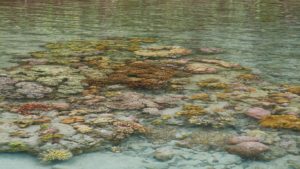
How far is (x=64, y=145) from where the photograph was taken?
8.84 metres

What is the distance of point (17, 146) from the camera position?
8.78m

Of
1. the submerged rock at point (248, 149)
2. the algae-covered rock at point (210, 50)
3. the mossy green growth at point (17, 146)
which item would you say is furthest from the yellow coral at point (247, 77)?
the mossy green growth at point (17, 146)

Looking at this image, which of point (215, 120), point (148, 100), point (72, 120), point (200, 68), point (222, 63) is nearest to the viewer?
point (72, 120)

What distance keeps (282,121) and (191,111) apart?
237 cm

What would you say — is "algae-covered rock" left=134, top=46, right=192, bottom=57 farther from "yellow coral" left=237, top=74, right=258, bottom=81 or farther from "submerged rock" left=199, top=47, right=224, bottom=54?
"yellow coral" left=237, top=74, right=258, bottom=81

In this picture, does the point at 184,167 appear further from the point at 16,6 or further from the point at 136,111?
the point at 16,6

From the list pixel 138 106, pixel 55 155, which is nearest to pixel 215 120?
pixel 138 106

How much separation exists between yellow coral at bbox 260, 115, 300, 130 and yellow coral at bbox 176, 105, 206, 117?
1645 mm

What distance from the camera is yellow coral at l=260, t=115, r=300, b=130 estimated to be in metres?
10.2

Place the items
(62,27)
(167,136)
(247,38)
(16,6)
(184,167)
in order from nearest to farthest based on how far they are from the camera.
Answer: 1. (184,167)
2. (167,136)
3. (247,38)
4. (62,27)
5. (16,6)

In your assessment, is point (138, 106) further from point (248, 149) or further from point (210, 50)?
point (210, 50)

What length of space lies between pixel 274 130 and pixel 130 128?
3544mm

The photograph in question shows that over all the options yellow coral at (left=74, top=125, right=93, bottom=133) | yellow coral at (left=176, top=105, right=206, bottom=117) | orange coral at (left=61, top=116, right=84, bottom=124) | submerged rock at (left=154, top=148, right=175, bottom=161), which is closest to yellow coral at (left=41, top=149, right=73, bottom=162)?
yellow coral at (left=74, top=125, right=93, bottom=133)

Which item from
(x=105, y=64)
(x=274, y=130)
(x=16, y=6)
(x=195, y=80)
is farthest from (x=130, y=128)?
(x=16, y=6)
